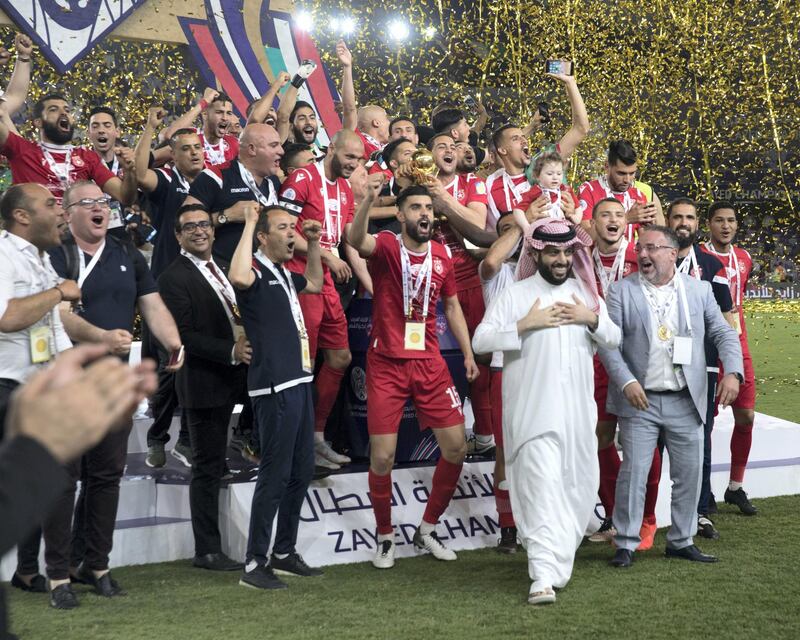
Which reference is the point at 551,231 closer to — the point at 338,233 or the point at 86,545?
the point at 338,233

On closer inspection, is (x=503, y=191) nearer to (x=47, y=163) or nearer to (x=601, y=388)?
(x=601, y=388)

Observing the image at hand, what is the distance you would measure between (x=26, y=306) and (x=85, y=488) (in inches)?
50.0

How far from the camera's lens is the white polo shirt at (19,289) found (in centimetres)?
478

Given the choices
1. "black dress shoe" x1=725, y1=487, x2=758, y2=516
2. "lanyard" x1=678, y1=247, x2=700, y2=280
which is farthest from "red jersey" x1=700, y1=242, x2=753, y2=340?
"black dress shoe" x1=725, y1=487, x2=758, y2=516

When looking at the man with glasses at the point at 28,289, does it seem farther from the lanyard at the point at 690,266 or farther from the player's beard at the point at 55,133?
the lanyard at the point at 690,266

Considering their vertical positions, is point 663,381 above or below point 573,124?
below

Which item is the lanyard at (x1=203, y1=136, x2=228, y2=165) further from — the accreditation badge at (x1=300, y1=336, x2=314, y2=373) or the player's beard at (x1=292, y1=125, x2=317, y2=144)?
the accreditation badge at (x1=300, y1=336, x2=314, y2=373)

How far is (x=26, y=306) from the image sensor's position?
4.69 metres

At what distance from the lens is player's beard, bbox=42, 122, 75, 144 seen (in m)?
7.02

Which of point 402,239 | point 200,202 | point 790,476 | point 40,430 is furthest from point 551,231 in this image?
point 40,430

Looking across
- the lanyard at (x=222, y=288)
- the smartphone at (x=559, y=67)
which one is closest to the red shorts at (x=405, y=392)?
the lanyard at (x=222, y=288)

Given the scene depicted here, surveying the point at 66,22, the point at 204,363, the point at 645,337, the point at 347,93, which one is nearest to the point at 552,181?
the point at 645,337

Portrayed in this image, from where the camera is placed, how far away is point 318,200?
662 centimetres

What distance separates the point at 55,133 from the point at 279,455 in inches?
115
